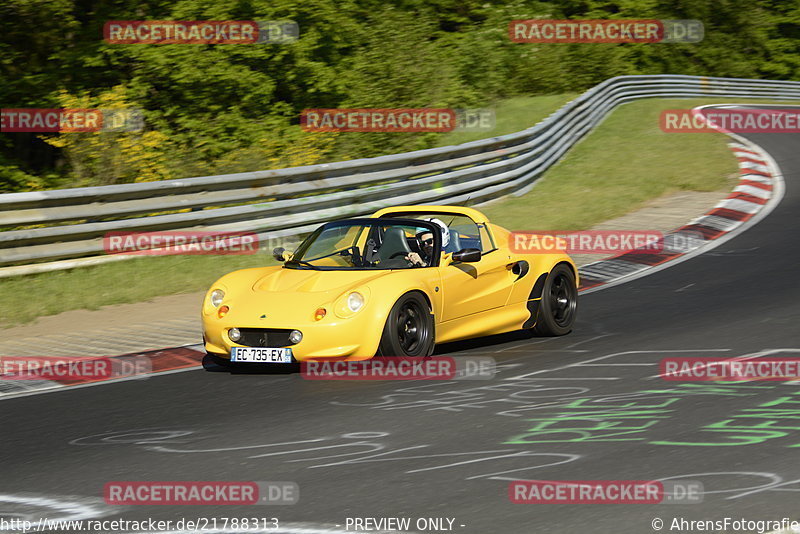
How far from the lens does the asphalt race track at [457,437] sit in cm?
539

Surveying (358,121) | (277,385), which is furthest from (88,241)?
(358,121)

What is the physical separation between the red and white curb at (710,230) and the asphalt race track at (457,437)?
10.7ft

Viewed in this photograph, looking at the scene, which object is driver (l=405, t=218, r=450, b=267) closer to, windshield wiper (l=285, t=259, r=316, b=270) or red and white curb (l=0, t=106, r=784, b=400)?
windshield wiper (l=285, t=259, r=316, b=270)

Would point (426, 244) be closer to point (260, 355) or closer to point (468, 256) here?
point (468, 256)

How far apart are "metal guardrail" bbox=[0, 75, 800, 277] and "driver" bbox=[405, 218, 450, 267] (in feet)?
15.1

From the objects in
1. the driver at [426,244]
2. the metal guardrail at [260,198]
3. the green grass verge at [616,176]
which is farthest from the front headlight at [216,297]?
the green grass verge at [616,176]

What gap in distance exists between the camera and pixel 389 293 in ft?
29.2

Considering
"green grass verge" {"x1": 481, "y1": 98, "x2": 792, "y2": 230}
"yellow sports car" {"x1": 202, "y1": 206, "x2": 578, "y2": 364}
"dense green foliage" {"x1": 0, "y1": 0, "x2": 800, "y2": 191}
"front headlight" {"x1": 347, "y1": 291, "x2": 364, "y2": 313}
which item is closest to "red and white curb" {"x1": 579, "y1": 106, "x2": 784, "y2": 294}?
"green grass verge" {"x1": 481, "y1": 98, "x2": 792, "y2": 230}

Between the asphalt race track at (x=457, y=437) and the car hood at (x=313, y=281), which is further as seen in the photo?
the car hood at (x=313, y=281)

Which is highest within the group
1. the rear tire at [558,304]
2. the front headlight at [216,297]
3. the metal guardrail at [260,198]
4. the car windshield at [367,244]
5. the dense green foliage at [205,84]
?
the dense green foliage at [205,84]

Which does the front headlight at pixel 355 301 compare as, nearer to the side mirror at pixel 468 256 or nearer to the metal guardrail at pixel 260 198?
the side mirror at pixel 468 256

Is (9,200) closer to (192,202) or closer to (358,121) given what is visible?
(192,202)

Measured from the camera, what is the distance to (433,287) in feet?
30.8

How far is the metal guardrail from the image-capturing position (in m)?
12.6
